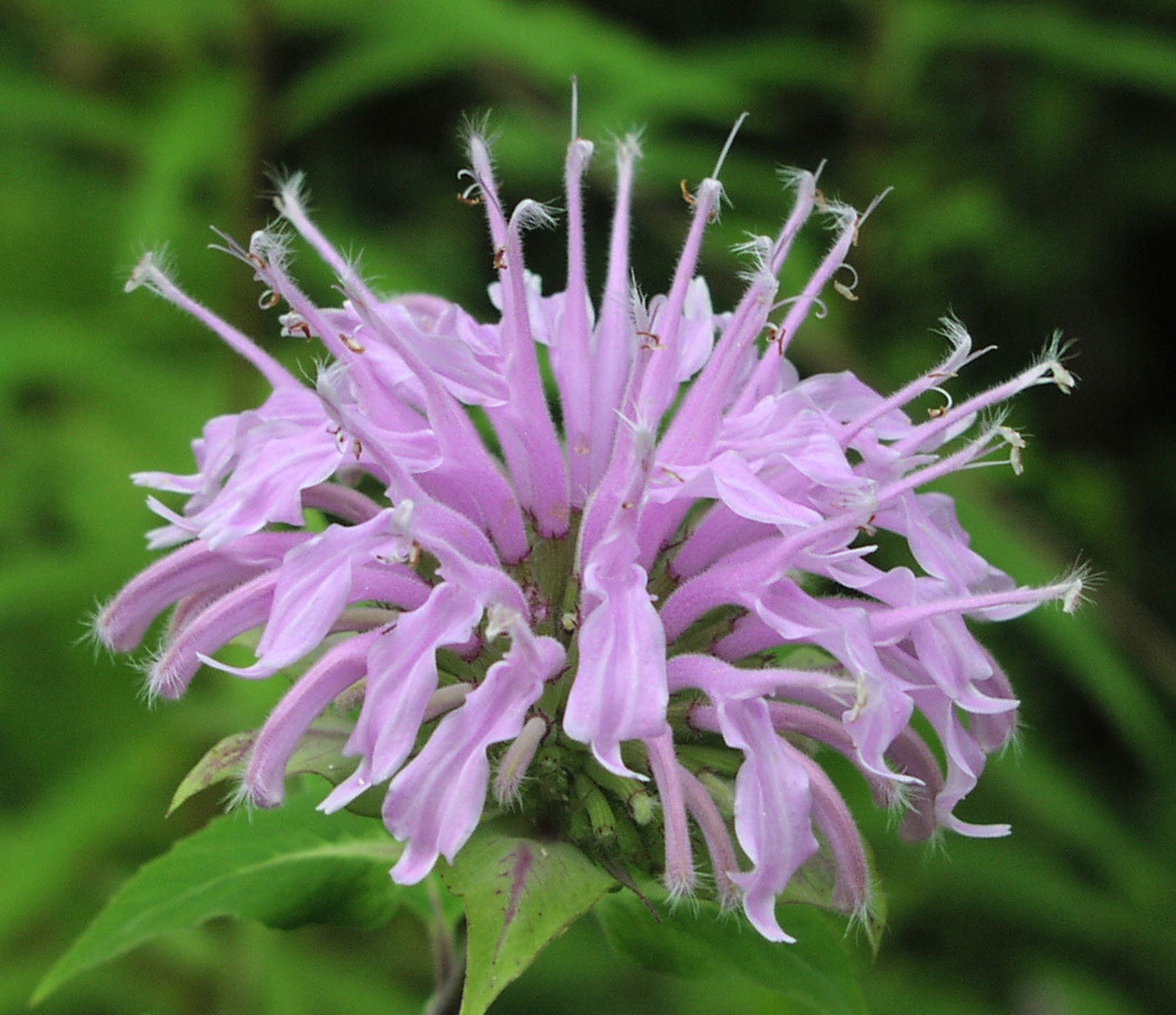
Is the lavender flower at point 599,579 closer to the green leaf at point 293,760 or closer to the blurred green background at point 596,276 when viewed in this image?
the green leaf at point 293,760

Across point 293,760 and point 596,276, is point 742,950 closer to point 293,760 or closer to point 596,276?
point 293,760

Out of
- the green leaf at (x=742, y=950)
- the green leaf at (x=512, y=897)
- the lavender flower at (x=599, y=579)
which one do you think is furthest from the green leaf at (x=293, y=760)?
the green leaf at (x=742, y=950)

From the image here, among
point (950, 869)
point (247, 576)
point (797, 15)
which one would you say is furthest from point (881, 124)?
point (247, 576)

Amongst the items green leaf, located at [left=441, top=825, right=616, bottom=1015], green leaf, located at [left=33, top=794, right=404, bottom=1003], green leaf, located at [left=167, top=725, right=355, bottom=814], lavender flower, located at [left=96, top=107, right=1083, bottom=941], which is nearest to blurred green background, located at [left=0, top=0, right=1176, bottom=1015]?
green leaf, located at [left=33, top=794, right=404, bottom=1003]

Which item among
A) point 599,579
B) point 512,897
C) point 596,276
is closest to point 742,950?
point 512,897

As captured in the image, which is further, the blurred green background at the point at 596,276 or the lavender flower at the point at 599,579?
the blurred green background at the point at 596,276

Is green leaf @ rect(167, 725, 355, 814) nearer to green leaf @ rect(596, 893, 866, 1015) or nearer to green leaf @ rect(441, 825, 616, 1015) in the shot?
green leaf @ rect(441, 825, 616, 1015)

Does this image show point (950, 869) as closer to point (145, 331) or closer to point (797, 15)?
point (145, 331)
